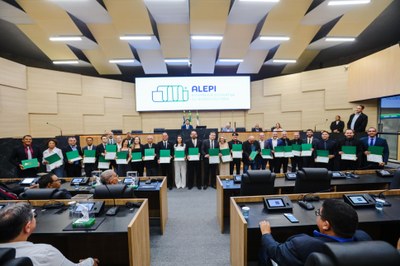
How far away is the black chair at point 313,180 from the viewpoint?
270 centimetres

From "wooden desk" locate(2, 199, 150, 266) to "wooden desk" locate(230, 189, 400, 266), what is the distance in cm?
106

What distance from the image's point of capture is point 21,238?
4.49 ft

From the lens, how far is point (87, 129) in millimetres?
9086

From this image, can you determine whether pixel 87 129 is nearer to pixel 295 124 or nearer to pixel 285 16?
pixel 285 16

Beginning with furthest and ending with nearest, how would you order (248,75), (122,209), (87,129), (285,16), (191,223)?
(248,75), (87,129), (285,16), (191,223), (122,209)

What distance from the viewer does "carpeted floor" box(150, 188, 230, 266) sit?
2672 millimetres

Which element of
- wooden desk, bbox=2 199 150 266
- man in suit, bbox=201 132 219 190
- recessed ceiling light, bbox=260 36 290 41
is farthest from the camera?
recessed ceiling light, bbox=260 36 290 41

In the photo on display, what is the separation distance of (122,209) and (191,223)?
167 cm

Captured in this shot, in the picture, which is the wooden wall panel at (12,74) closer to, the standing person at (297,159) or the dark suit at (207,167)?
the dark suit at (207,167)

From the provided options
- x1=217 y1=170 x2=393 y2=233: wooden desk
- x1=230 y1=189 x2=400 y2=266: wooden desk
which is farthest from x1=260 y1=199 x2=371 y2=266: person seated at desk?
x1=217 y1=170 x2=393 y2=233: wooden desk

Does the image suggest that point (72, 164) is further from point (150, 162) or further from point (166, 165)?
point (166, 165)

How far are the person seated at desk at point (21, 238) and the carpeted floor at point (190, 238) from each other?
1.62 meters

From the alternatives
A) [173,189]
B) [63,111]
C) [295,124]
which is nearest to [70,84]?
[63,111]

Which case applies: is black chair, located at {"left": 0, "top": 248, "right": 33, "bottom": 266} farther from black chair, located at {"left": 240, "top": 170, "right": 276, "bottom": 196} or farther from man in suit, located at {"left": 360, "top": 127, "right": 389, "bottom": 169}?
man in suit, located at {"left": 360, "top": 127, "right": 389, "bottom": 169}
